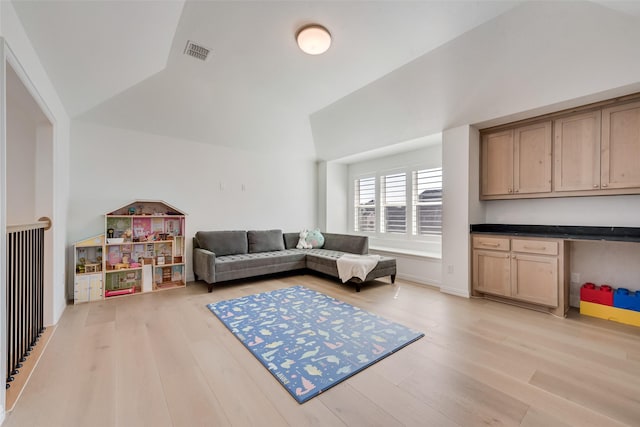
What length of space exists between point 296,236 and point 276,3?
12.8 ft

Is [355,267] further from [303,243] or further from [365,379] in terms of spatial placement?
[365,379]

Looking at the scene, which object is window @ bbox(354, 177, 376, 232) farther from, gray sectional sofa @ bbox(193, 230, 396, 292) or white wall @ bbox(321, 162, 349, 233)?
gray sectional sofa @ bbox(193, 230, 396, 292)

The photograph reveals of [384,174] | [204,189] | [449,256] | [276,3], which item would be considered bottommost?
[449,256]

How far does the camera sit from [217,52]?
3.09 metres

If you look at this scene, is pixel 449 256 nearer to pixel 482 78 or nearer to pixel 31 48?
pixel 482 78

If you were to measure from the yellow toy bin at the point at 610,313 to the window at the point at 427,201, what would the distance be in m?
2.06

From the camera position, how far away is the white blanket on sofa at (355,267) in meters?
3.80

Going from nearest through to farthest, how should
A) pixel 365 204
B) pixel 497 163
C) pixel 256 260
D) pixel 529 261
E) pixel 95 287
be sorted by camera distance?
pixel 529 261
pixel 95 287
pixel 497 163
pixel 256 260
pixel 365 204

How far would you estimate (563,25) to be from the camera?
Result: 230 cm

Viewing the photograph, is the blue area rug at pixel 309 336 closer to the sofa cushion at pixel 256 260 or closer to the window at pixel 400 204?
the sofa cushion at pixel 256 260

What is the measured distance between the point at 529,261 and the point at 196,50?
4618mm

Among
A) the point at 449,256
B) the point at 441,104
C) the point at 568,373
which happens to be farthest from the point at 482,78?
the point at 568,373

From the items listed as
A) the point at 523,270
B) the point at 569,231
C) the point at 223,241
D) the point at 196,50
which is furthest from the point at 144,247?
Result: the point at 569,231

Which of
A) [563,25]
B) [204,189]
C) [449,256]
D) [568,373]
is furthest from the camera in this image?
[204,189]
